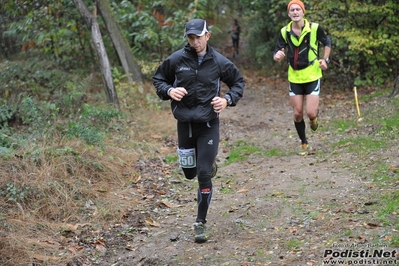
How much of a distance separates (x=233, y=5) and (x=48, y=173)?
18.5 m

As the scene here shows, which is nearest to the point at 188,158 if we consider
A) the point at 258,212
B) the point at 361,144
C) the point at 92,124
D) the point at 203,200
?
the point at 203,200

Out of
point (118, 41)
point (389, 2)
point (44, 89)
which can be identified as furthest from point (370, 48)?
point (44, 89)

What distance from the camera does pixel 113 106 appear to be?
12258 mm

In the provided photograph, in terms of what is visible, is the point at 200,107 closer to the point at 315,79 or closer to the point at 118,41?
the point at 315,79

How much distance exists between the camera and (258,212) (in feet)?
21.9

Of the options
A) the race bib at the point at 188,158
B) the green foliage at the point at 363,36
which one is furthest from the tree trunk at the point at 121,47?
the race bib at the point at 188,158

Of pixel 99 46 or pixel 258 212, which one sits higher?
pixel 99 46

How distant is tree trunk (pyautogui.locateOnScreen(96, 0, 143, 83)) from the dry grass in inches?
240

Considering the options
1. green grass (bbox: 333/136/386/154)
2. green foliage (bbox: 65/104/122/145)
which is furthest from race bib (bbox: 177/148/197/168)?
green grass (bbox: 333/136/386/154)

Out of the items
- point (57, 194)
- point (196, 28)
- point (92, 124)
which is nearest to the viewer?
point (196, 28)

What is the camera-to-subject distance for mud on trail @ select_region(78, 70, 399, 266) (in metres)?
5.43

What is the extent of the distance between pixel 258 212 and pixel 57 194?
2546mm

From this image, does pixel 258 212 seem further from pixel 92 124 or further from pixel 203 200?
pixel 92 124

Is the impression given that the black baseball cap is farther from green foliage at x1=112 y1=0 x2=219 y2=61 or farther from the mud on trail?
green foliage at x1=112 y1=0 x2=219 y2=61
